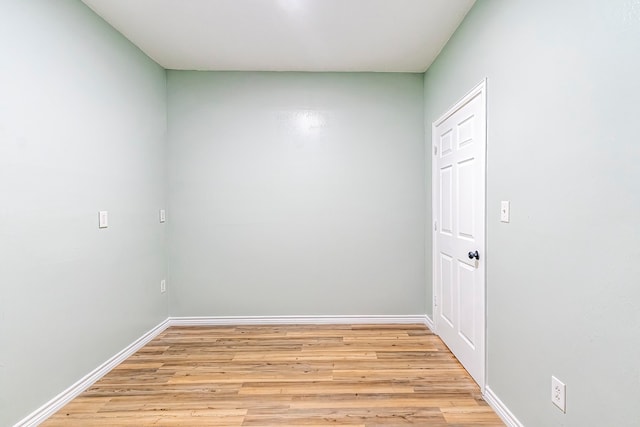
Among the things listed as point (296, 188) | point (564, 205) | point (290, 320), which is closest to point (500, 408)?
point (564, 205)

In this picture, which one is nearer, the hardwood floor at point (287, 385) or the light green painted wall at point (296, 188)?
the hardwood floor at point (287, 385)

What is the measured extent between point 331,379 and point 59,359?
5.69 ft

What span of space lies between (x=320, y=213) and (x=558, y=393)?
7.63 feet

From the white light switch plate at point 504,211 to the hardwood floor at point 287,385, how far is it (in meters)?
1.16

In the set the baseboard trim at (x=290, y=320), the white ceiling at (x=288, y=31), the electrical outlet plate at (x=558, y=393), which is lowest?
the baseboard trim at (x=290, y=320)

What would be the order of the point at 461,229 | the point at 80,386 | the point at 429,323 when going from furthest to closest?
the point at 429,323 → the point at 461,229 → the point at 80,386

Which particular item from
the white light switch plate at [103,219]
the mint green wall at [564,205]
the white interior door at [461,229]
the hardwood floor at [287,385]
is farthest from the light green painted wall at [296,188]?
the mint green wall at [564,205]

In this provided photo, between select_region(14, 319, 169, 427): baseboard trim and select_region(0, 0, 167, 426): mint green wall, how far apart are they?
5 cm

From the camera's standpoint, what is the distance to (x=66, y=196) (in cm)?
205

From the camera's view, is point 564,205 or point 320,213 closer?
point 564,205

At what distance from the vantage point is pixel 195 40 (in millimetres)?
2682

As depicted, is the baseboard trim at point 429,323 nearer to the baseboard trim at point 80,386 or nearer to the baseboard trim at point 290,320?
the baseboard trim at point 290,320

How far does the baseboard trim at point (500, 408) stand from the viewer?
176 cm

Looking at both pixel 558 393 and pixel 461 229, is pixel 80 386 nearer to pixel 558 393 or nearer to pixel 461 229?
pixel 558 393
